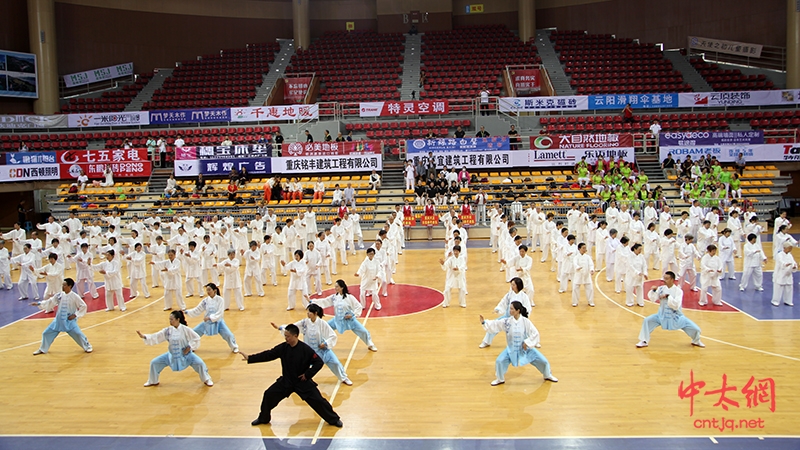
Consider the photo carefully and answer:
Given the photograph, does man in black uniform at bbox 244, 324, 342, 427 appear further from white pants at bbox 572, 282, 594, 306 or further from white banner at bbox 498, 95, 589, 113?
white banner at bbox 498, 95, 589, 113

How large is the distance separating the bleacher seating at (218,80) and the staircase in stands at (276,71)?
0.40 m

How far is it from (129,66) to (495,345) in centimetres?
4132

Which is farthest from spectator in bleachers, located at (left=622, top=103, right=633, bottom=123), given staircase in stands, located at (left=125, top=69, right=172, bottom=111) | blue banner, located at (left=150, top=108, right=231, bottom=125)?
staircase in stands, located at (left=125, top=69, right=172, bottom=111)

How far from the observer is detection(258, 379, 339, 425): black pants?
9148mm

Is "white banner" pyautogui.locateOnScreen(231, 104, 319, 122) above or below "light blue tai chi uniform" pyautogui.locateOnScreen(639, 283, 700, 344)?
above

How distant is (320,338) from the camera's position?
10719 mm

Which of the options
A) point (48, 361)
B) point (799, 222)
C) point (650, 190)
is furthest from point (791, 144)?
point (48, 361)

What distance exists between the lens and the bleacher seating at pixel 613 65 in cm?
3816

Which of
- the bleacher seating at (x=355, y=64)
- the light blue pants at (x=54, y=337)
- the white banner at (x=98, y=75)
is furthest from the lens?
the white banner at (x=98, y=75)

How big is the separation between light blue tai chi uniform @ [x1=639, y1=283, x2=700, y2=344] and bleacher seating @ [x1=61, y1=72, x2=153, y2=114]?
38.5 m

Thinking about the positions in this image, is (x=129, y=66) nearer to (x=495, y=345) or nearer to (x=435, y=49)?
(x=435, y=49)

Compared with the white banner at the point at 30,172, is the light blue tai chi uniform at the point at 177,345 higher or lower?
lower

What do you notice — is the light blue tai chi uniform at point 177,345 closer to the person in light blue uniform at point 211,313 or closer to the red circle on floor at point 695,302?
the person in light blue uniform at point 211,313

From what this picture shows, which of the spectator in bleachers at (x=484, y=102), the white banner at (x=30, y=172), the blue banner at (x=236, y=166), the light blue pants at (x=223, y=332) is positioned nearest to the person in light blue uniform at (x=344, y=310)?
the light blue pants at (x=223, y=332)
